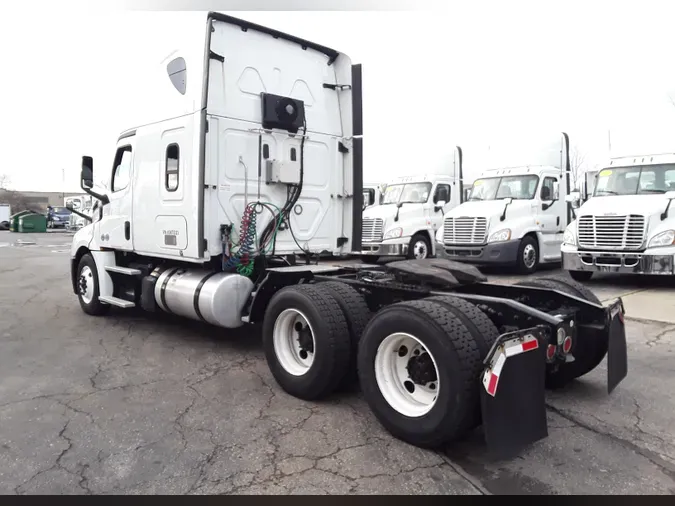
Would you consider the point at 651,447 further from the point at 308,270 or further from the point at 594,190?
the point at 594,190

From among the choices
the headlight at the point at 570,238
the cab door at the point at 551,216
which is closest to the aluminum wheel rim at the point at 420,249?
the cab door at the point at 551,216

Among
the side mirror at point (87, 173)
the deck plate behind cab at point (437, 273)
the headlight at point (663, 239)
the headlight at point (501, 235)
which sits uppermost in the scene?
the side mirror at point (87, 173)

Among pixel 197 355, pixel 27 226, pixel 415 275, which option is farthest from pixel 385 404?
pixel 27 226

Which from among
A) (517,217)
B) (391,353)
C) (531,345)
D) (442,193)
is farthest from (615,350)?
(442,193)

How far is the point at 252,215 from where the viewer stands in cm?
608

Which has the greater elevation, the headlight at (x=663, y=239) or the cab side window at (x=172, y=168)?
the cab side window at (x=172, y=168)

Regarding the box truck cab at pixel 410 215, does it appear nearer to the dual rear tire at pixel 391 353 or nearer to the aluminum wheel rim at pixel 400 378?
the dual rear tire at pixel 391 353

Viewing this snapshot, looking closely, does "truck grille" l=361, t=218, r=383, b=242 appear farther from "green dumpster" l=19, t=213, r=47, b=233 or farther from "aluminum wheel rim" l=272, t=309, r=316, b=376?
"green dumpster" l=19, t=213, r=47, b=233

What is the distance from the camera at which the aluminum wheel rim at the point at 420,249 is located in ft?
50.1

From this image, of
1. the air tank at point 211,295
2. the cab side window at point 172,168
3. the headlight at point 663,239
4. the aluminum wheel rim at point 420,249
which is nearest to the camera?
the air tank at point 211,295

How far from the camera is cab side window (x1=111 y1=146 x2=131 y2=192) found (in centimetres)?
734

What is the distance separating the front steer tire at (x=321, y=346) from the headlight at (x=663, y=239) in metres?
8.12

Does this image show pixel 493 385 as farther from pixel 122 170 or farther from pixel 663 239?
pixel 663 239

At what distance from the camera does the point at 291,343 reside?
4812mm
